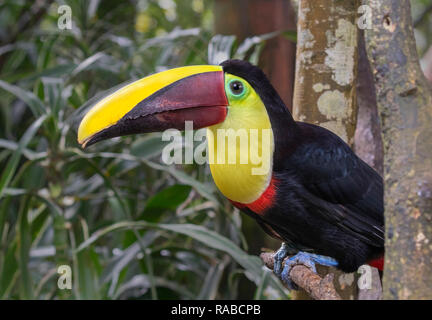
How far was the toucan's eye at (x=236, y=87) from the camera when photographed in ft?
3.32

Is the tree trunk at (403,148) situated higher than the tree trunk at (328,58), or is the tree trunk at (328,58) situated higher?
the tree trunk at (328,58)

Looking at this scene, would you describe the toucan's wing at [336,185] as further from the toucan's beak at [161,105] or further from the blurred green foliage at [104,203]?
the blurred green foliage at [104,203]

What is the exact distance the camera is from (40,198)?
1.75m

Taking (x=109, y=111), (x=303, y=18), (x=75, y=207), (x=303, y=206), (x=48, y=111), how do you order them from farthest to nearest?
(x=75, y=207) → (x=48, y=111) → (x=303, y=18) → (x=303, y=206) → (x=109, y=111)

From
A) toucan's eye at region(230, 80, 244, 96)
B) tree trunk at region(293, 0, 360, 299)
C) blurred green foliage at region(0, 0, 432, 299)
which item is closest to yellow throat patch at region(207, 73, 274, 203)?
toucan's eye at region(230, 80, 244, 96)

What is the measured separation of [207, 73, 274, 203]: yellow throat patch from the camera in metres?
0.98

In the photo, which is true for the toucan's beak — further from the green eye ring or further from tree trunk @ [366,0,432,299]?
tree trunk @ [366,0,432,299]

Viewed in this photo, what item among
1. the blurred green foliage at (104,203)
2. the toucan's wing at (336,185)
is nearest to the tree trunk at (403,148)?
the toucan's wing at (336,185)

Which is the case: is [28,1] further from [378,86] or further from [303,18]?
[378,86]

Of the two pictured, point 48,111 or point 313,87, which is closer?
point 313,87

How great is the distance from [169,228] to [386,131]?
0.96 meters

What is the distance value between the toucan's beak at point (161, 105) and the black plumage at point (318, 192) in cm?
6

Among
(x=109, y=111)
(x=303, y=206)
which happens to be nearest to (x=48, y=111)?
(x=109, y=111)
